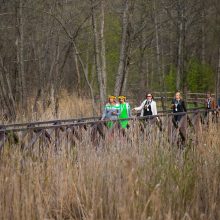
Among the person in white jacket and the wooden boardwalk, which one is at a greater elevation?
the person in white jacket

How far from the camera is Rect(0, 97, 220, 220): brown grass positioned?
3.70m

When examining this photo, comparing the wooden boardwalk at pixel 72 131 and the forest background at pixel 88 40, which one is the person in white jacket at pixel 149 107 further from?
the forest background at pixel 88 40

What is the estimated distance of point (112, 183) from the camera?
3951 millimetres

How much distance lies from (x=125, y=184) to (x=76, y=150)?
111 centimetres

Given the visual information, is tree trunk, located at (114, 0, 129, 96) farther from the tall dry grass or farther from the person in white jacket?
the tall dry grass

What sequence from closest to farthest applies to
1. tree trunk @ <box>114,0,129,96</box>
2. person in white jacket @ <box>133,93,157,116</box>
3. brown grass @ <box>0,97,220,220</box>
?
brown grass @ <box>0,97,220,220</box>
person in white jacket @ <box>133,93,157,116</box>
tree trunk @ <box>114,0,129,96</box>

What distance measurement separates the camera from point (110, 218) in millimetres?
3695

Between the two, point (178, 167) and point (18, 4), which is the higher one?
point (18, 4)

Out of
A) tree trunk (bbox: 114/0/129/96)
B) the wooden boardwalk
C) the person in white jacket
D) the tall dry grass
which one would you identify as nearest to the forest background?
tree trunk (bbox: 114/0/129/96)

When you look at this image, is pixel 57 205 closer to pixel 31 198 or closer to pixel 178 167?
pixel 31 198

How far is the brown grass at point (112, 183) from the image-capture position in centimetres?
370

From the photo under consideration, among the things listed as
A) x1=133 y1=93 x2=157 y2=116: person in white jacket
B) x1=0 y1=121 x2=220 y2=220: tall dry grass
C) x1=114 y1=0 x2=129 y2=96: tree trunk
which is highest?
x1=114 y1=0 x2=129 y2=96: tree trunk

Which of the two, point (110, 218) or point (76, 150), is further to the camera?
point (76, 150)

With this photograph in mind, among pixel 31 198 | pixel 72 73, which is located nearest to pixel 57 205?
pixel 31 198
